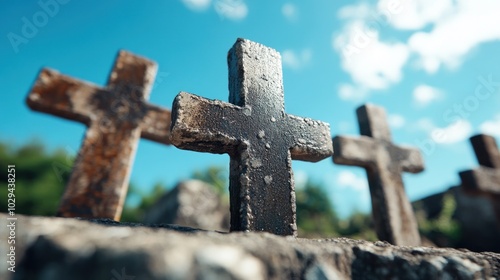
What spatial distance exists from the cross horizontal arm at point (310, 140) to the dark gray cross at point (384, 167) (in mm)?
1601

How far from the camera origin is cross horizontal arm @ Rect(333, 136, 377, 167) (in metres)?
3.43

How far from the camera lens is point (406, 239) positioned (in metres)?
3.43

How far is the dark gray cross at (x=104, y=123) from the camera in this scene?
3262 millimetres

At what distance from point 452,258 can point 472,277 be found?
3.3 inches

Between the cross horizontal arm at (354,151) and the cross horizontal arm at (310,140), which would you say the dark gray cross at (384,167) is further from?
the cross horizontal arm at (310,140)

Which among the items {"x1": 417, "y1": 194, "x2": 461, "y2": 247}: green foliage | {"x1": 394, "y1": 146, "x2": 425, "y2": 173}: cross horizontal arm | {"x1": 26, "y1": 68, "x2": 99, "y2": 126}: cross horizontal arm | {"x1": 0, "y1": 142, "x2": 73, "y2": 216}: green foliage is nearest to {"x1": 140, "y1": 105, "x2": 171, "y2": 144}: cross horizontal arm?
{"x1": 26, "y1": 68, "x2": 99, "y2": 126}: cross horizontal arm

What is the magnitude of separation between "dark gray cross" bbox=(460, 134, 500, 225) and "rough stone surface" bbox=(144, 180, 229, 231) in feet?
Result: 11.5

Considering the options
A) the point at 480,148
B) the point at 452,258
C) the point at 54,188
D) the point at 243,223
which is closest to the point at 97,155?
the point at 243,223

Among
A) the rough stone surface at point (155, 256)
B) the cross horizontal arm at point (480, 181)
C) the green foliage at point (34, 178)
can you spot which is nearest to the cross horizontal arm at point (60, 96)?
the rough stone surface at point (155, 256)

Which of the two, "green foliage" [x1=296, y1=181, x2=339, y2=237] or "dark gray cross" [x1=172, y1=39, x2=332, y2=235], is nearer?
"dark gray cross" [x1=172, y1=39, x2=332, y2=235]

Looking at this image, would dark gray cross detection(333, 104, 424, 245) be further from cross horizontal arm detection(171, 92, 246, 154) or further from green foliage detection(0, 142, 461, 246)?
green foliage detection(0, 142, 461, 246)

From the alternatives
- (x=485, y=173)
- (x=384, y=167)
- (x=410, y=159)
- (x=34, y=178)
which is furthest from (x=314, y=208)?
(x=34, y=178)

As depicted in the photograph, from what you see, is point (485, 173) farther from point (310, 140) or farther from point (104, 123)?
point (104, 123)

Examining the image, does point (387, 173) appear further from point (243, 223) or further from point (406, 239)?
point (243, 223)
